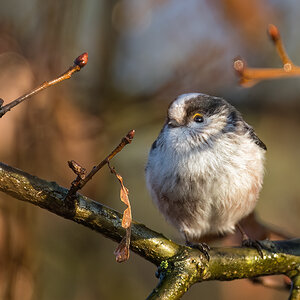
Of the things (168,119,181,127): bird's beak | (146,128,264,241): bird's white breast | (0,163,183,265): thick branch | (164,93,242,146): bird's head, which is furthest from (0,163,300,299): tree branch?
(168,119,181,127): bird's beak

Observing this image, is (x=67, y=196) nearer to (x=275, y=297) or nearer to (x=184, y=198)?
(x=184, y=198)

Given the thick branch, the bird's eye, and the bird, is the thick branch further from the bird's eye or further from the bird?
the bird's eye

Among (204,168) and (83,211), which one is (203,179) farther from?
(83,211)

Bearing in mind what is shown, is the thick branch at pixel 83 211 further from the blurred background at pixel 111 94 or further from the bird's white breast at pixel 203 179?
the blurred background at pixel 111 94

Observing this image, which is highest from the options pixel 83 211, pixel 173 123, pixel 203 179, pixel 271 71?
pixel 173 123

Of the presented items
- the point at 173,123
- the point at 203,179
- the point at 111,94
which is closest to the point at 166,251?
the point at 203,179

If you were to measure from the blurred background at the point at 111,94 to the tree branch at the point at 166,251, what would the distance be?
79 cm

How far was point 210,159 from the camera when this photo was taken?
260 centimetres

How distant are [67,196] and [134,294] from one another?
251 cm

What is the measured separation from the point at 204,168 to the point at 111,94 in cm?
149

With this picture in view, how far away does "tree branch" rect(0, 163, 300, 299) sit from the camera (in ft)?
5.68

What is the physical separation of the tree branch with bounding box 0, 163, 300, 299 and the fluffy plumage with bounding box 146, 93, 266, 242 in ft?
1.32

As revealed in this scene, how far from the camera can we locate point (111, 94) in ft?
12.6

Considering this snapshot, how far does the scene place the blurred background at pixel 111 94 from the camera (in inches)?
113
